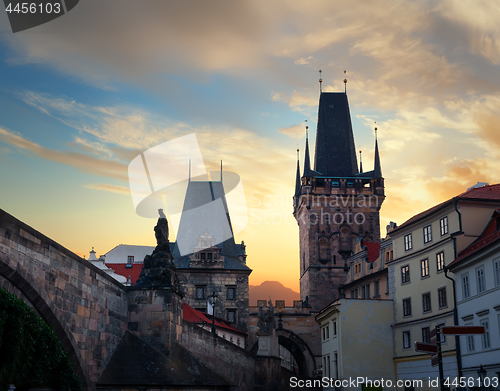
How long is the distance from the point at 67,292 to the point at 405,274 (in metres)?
27.5

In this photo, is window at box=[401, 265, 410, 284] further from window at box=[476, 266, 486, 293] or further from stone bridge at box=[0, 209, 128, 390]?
stone bridge at box=[0, 209, 128, 390]

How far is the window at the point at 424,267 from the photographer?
1388 inches

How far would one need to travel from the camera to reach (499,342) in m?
25.3

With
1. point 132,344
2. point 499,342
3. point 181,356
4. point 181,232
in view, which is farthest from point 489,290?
point 181,232

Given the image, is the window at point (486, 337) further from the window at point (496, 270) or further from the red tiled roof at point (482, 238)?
the red tiled roof at point (482, 238)

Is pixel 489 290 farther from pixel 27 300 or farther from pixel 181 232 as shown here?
pixel 181 232

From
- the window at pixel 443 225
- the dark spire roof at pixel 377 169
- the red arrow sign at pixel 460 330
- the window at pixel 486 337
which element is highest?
the dark spire roof at pixel 377 169

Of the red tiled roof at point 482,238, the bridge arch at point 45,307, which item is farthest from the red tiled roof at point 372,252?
the bridge arch at point 45,307

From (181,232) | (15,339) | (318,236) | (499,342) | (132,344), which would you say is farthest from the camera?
(318,236)

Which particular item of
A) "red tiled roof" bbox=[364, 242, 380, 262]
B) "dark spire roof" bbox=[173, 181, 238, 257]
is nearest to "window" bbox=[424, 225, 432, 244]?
"red tiled roof" bbox=[364, 242, 380, 262]

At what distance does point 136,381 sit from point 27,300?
5.24 m

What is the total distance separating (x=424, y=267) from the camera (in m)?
35.7

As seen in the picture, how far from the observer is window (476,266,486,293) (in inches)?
1084

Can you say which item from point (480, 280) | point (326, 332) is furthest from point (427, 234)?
point (326, 332)
